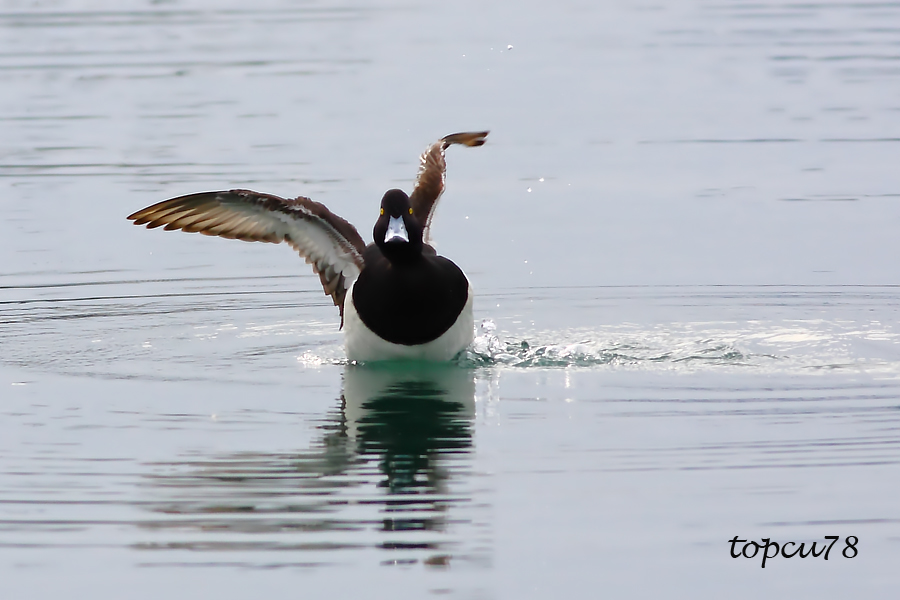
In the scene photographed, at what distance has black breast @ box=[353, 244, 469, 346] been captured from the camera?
32.8ft

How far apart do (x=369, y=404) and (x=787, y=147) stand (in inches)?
346

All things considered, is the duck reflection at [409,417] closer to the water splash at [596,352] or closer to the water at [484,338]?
the water at [484,338]

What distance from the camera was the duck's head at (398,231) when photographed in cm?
984

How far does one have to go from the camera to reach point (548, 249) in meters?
13.5

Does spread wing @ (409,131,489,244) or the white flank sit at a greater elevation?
spread wing @ (409,131,489,244)

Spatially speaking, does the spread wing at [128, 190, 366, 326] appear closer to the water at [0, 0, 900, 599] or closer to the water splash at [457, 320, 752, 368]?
the water at [0, 0, 900, 599]

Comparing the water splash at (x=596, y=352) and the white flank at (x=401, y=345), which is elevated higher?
the white flank at (x=401, y=345)

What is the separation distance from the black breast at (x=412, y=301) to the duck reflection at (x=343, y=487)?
2.42 feet

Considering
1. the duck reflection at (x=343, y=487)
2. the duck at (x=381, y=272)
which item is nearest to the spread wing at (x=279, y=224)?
the duck at (x=381, y=272)

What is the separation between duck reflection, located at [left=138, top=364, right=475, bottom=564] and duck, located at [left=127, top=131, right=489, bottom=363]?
761 mm

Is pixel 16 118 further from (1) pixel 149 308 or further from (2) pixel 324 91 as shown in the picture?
(1) pixel 149 308

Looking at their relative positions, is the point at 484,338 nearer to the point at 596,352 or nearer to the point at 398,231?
the point at 596,352

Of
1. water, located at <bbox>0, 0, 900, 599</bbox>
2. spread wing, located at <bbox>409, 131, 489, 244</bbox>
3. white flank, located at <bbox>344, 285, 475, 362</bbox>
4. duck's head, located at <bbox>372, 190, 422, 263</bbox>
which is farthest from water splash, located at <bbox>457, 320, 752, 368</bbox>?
spread wing, located at <bbox>409, 131, 489, 244</bbox>

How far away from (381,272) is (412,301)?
1.04ft
